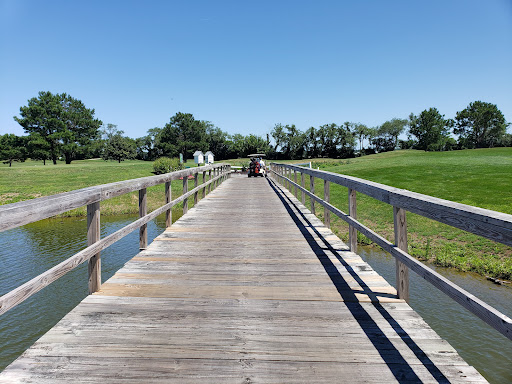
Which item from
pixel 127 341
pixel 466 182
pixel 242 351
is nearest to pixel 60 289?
pixel 127 341

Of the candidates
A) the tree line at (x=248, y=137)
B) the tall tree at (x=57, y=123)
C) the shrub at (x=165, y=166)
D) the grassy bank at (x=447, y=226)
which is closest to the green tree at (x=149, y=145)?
the tree line at (x=248, y=137)

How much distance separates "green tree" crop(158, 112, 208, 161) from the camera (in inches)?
3838

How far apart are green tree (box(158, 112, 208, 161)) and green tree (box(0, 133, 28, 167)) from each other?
32.7 m

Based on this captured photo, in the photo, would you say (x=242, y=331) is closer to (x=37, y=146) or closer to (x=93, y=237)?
(x=93, y=237)

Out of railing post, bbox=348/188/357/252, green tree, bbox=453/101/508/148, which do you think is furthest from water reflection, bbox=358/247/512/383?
green tree, bbox=453/101/508/148

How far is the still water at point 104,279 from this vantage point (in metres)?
6.06

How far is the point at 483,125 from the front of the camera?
104 metres

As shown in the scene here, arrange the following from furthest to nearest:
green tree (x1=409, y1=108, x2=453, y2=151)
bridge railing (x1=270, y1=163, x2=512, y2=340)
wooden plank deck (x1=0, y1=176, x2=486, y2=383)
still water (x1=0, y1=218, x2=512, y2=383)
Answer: green tree (x1=409, y1=108, x2=453, y2=151) < still water (x1=0, y1=218, x2=512, y2=383) < wooden plank deck (x1=0, y1=176, x2=486, y2=383) < bridge railing (x1=270, y1=163, x2=512, y2=340)

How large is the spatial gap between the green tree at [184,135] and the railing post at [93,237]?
313ft

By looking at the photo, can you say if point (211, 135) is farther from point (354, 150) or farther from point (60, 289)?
point (60, 289)

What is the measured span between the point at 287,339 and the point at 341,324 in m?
0.56

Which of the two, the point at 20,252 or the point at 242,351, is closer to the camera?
the point at 242,351

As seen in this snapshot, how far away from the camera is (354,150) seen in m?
104

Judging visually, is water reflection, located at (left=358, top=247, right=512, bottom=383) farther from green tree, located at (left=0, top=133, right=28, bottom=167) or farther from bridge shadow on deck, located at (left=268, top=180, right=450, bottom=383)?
green tree, located at (left=0, top=133, right=28, bottom=167)
